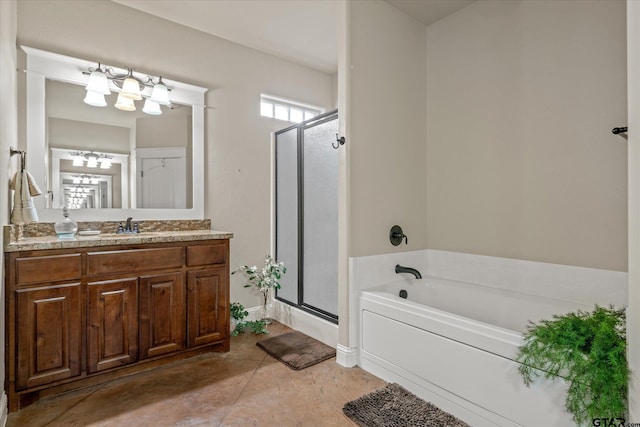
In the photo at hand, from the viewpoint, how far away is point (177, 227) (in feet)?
9.73

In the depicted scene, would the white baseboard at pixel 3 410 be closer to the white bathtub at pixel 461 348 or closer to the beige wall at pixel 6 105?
the beige wall at pixel 6 105

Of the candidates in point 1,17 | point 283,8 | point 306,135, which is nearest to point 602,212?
point 306,135

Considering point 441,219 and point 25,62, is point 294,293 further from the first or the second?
point 25,62

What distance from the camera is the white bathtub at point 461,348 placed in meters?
1.56

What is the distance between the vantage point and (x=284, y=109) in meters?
3.74

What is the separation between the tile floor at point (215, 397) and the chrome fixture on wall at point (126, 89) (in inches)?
82.2

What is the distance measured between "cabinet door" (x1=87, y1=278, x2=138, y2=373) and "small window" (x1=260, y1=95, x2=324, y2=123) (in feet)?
7.14

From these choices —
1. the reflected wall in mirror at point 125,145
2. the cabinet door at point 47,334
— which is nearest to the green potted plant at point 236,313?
the reflected wall in mirror at point 125,145

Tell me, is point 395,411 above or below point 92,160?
below

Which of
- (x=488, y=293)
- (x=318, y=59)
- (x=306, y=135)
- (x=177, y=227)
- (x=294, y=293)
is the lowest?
(x=294, y=293)

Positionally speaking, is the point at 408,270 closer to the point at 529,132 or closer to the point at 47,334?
the point at 529,132

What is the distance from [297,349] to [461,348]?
1.37 meters

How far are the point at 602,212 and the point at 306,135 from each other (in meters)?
2.25

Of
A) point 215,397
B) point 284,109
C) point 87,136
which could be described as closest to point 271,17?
point 284,109
